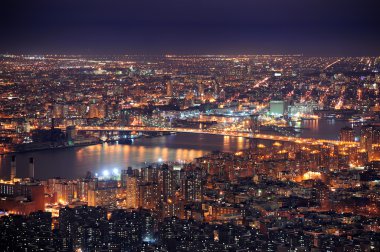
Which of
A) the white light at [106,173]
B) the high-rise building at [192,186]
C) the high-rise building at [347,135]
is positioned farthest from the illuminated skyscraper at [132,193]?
the high-rise building at [347,135]

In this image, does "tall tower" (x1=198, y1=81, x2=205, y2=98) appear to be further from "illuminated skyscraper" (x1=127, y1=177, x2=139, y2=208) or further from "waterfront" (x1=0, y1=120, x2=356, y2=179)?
"illuminated skyscraper" (x1=127, y1=177, x2=139, y2=208)

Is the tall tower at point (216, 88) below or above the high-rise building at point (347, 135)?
above

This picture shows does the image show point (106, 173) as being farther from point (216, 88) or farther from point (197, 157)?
point (216, 88)

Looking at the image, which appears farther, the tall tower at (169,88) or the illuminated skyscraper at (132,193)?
the tall tower at (169,88)

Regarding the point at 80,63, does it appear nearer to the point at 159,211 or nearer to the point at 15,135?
the point at 15,135

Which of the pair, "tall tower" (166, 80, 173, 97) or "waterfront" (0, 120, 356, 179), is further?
"tall tower" (166, 80, 173, 97)

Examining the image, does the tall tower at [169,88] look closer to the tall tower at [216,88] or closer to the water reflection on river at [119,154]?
the tall tower at [216,88]

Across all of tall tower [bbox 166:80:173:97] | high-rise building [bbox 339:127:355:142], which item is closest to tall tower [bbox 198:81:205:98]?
tall tower [bbox 166:80:173:97]

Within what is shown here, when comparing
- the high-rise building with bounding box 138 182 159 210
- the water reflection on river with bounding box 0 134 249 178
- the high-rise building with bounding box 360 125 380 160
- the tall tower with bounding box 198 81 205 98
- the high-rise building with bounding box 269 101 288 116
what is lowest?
the high-rise building with bounding box 138 182 159 210

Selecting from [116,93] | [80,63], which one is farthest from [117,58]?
[116,93]
